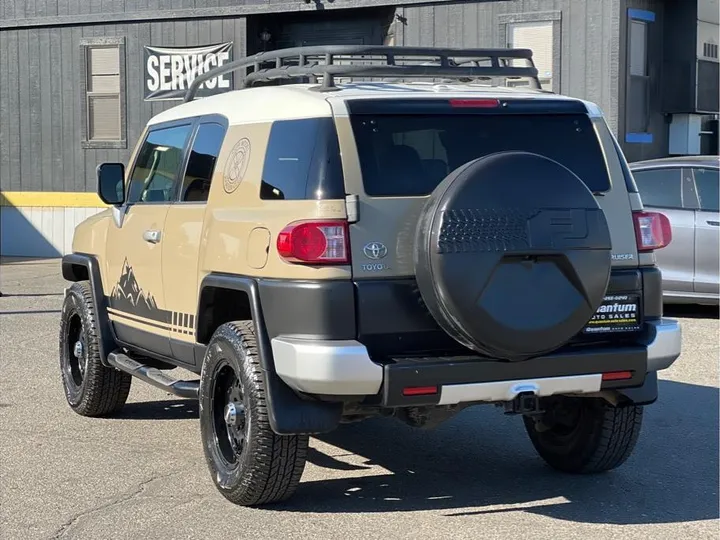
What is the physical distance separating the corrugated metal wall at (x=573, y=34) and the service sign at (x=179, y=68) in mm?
3557

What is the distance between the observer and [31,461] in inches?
256

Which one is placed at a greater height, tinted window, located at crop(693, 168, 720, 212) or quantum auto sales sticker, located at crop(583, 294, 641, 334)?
tinted window, located at crop(693, 168, 720, 212)

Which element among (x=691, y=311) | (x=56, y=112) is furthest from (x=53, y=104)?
(x=691, y=311)

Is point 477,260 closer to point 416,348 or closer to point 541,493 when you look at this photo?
point 416,348

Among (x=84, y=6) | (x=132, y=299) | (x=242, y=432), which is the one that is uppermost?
(x=84, y=6)

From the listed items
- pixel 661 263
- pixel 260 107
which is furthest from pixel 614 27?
pixel 260 107

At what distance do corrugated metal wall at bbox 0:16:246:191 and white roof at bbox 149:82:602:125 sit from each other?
14424 millimetres

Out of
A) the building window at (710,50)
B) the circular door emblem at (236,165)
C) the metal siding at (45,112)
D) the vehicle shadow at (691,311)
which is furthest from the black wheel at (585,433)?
the metal siding at (45,112)

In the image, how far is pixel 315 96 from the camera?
544cm

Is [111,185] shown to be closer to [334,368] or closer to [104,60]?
[334,368]

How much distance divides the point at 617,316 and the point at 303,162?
1.60m

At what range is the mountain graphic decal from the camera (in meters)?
6.67

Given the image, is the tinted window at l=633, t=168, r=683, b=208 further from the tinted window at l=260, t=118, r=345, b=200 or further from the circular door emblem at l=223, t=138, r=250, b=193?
the tinted window at l=260, t=118, r=345, b=200

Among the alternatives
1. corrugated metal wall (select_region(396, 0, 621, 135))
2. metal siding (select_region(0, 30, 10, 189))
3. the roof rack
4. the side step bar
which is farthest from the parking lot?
metal siding (select_region(0, 30, 10, 189))
